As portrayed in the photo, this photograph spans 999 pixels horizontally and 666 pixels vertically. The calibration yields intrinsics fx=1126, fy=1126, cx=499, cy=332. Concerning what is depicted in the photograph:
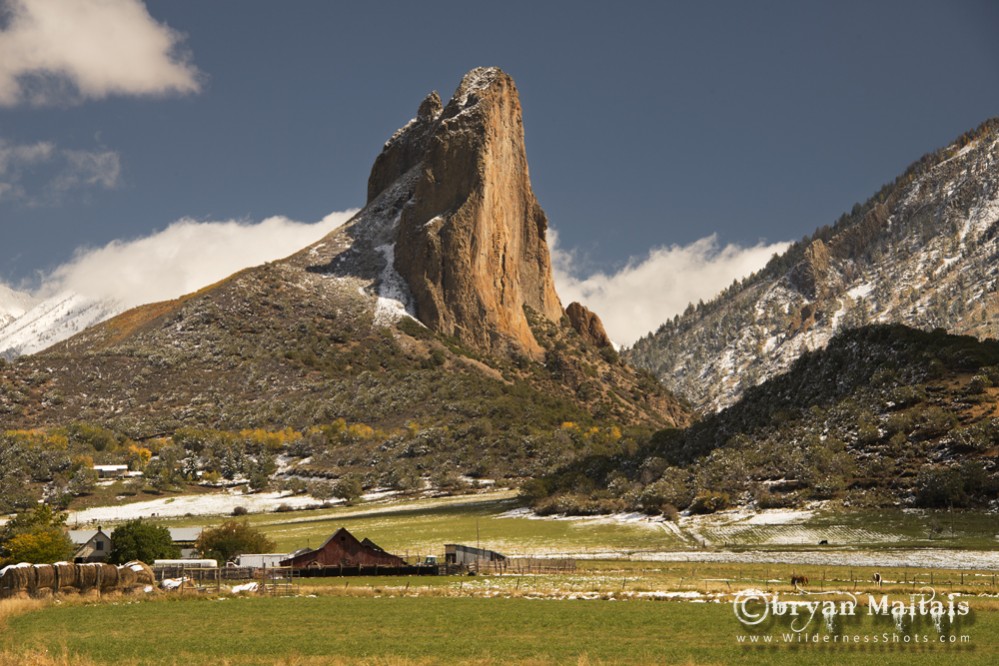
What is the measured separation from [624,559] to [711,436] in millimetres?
57581

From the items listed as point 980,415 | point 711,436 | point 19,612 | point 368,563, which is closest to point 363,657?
point 19,612

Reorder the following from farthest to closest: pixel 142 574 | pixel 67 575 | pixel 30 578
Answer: pixel 142 574 → pixel 67 575 → pixel 30 578

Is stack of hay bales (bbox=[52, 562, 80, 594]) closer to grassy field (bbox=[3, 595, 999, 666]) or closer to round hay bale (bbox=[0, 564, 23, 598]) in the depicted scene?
round hay bale (bbox=[0, 564, 23, 598])

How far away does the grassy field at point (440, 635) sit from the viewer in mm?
36312

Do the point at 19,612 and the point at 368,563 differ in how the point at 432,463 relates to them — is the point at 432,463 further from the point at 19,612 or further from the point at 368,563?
the point at 19,612

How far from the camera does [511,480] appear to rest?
6875 inches

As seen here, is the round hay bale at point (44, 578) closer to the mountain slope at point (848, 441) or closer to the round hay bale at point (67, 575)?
the round hay bale at point (67, 575)

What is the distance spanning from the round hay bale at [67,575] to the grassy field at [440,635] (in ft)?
10.8

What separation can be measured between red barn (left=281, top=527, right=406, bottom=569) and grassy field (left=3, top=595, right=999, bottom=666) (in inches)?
1038

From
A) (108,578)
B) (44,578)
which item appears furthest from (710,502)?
(44,578)

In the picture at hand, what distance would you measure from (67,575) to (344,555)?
2772 cm

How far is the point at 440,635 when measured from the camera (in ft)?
141

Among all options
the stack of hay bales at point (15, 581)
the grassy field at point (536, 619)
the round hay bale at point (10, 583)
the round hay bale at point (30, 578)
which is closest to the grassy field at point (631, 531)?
the grassy field at point (536, 619)

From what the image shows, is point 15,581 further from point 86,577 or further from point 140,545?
point 140,545
